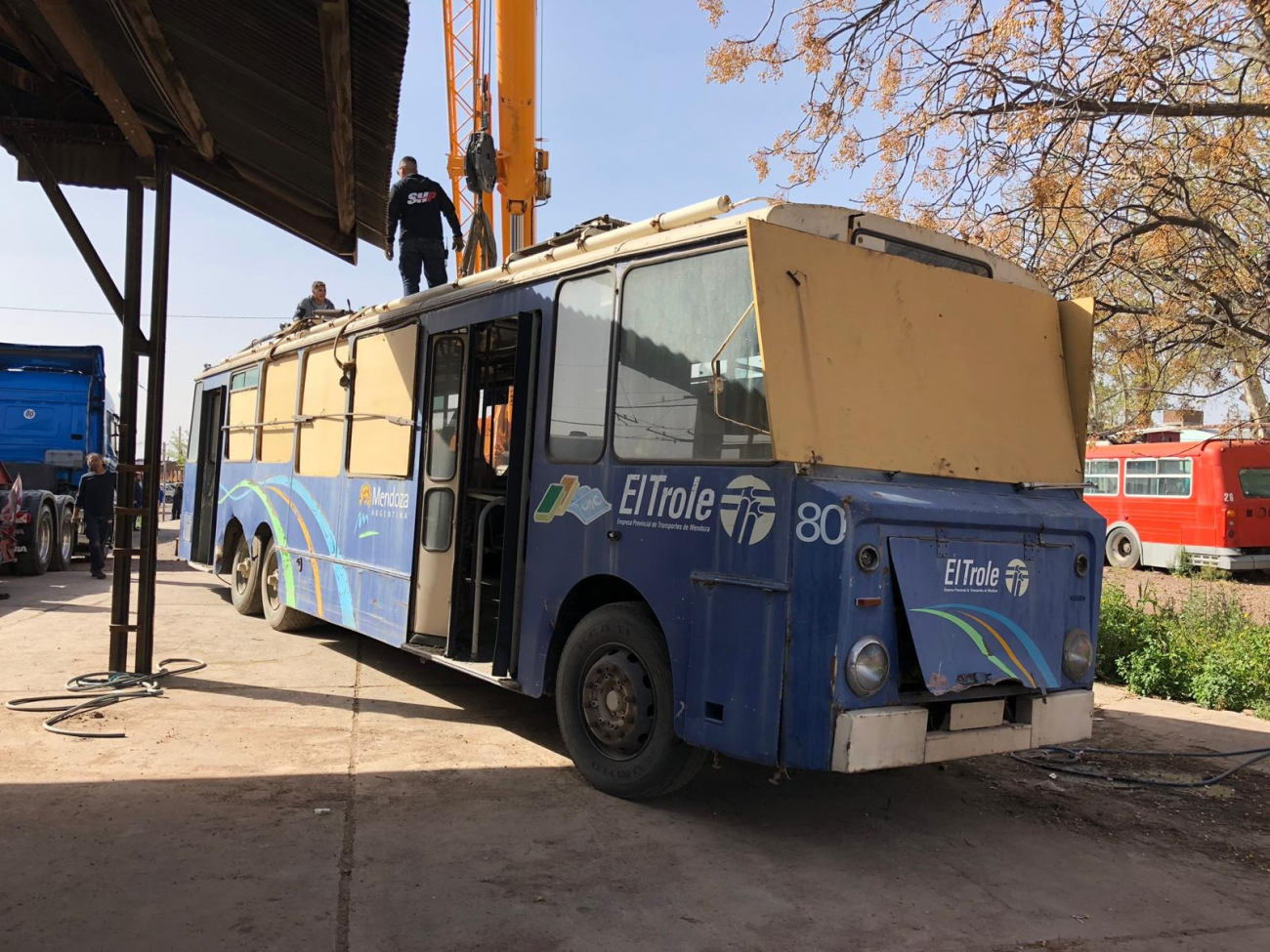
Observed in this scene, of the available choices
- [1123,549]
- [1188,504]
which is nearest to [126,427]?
[1188,504]

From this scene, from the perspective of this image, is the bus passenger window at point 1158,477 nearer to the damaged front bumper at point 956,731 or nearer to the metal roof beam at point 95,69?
the damaged front bumper at point 956,731

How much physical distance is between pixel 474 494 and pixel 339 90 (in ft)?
8.95

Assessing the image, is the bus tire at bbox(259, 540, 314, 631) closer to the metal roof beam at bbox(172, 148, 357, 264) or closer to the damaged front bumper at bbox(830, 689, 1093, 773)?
the metal roof beam at bbox(172, 148, 357, 264)

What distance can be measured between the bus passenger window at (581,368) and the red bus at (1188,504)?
13651mm

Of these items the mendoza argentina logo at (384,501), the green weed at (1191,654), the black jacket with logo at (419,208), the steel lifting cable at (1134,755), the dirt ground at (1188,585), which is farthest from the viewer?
the dirt ground at (1188,585)

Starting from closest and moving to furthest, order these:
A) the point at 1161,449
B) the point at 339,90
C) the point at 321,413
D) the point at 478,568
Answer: the point at 339,90 → the point at 478,568 → the point at 321,413 → the point at 1161,449

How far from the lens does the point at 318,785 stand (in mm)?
5352

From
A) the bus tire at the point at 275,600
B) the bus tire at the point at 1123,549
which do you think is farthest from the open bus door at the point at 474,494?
the bus tire at the point at 1123,549

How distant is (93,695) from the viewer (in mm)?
7047

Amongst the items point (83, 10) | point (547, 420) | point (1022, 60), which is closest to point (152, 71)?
point (83, 10)

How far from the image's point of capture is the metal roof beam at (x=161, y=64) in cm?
564

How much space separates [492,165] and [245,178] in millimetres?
Answer: 2574

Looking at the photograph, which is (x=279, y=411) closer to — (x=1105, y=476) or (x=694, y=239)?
(x=694, y=239)

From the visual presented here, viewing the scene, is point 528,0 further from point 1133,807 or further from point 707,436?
point 1133,807
